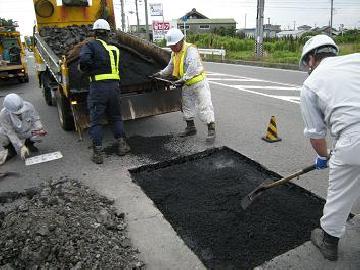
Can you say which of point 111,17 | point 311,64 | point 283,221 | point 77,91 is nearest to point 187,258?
point 283,221

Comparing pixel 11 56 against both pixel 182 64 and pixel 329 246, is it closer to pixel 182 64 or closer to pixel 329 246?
pixel 182 64

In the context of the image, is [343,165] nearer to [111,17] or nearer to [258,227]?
[258,227]

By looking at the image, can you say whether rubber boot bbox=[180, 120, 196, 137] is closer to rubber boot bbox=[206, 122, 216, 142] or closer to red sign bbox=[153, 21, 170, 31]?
rubber boot bbox=[206, 122, 216, 142]

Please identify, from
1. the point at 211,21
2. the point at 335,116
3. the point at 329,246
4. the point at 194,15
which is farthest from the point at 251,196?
the point at 194,15

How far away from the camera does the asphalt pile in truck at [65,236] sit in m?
2.59

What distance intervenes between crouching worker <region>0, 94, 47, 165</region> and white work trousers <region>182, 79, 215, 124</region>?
2336mm

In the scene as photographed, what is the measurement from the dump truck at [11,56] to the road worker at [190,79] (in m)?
9.34

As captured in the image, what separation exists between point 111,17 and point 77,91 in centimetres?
392

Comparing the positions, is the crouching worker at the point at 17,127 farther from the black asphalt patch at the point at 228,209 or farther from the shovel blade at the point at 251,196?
the shovel blade at the point at 251,196

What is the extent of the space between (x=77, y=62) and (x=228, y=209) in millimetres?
3888

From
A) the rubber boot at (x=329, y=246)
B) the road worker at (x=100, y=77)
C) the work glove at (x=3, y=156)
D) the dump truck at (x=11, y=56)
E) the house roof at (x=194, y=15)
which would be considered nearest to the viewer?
the rubber boot at (x=329, y=246)

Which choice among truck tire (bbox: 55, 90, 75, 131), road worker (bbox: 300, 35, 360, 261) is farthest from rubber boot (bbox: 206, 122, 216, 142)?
road worker (bbox: 300, 35, 360, 261)

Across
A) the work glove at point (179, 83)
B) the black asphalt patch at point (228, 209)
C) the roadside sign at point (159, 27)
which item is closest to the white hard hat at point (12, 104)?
the black asphalt patch at point (228, 209)

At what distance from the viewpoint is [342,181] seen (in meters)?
2.33
